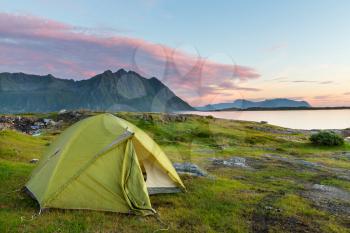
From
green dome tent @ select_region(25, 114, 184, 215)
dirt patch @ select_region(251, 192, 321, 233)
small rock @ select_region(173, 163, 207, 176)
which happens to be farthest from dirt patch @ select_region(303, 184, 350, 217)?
green dome tent @ select_region(25, 114, 184, 215)

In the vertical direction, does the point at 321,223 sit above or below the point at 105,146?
below

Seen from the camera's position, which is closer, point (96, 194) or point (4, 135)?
point (96, 194)

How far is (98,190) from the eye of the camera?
14508 millimetres

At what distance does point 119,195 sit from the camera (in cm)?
1442

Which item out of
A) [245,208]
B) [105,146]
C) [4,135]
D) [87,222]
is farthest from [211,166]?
[4,135]

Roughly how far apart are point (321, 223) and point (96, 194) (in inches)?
363

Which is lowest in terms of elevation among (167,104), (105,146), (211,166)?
(211,166)

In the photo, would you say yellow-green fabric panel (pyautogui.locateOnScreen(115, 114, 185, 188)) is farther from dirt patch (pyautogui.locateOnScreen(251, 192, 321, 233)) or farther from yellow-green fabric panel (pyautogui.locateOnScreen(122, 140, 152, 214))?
dirt patch (pyautogui.locateOnScreen(251, 192, 321, 233))

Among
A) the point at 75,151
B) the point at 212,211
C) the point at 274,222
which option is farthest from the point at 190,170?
the point at 274,222

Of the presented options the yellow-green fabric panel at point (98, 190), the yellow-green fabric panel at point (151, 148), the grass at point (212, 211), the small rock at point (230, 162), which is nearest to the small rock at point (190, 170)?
the grass at point (212, 211)

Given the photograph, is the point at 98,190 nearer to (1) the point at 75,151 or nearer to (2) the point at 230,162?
(1) the point at 75,151

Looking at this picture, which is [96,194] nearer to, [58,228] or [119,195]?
[119,195]

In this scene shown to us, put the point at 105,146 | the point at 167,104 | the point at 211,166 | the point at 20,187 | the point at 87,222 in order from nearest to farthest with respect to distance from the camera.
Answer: the point at 87,222, the point at 105,146, the point at 20,187, the point at 167,104, the point at 211,166

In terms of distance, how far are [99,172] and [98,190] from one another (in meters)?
0.79
